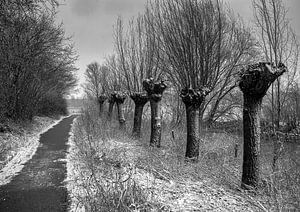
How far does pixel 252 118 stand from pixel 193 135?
106 inches

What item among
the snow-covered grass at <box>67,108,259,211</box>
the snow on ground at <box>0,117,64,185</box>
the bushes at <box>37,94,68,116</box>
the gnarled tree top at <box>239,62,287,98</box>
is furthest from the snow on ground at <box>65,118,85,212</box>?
the bushes at <box>37,94,68,116</box>

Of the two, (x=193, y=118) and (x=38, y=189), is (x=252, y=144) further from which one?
(x=38, y=189)

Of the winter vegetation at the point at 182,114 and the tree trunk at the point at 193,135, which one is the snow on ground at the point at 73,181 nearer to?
the winter vegetation at the point at 182,114

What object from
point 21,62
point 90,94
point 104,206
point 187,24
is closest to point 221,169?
point 104,206

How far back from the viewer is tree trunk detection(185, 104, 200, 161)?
299 inches

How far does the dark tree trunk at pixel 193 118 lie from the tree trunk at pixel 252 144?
92.7 inches

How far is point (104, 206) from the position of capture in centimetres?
354

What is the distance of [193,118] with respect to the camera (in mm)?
7723

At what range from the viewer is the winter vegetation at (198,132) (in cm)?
440

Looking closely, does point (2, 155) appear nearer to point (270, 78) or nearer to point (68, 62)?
point (270, 78)

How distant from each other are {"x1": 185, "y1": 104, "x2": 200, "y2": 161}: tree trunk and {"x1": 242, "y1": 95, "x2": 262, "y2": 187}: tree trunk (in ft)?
7.75

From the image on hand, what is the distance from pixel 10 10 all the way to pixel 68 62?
1007cm

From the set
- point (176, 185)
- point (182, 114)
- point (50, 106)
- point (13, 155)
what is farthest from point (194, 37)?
point (50, 106)

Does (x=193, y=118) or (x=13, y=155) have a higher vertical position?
(x=193, y=118)
